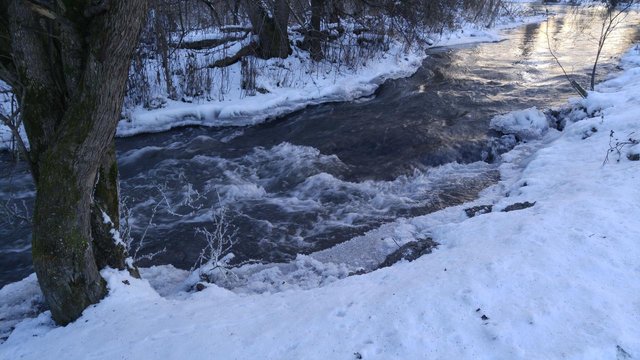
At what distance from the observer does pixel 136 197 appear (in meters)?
7.43

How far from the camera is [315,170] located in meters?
8.27

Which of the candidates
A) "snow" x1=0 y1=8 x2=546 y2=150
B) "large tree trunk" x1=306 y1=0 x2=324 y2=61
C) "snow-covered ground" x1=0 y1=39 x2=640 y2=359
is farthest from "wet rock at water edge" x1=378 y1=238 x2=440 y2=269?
"large tree trunk" x1=306 y1=0 x2=324 y2=61

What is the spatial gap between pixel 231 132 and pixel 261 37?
13.9 ft

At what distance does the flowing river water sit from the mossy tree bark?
1.21 m

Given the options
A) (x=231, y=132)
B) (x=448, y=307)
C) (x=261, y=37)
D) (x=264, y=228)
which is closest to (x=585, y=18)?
(x=261, y=37)

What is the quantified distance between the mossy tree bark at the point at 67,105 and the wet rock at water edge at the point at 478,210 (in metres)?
4.33

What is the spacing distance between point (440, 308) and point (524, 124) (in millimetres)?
7663

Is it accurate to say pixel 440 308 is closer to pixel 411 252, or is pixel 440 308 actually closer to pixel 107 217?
pixel 411 252

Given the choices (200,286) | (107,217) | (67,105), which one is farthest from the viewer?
(200,286)

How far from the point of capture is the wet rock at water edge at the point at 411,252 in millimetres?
4785

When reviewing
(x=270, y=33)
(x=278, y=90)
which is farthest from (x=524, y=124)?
(x=270, y=33)

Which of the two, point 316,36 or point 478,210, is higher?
point 316,36

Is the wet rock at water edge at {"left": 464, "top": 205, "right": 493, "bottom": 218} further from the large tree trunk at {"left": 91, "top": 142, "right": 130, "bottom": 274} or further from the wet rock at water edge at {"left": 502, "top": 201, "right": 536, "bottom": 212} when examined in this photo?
the large tree trunk at {"left": 91, "top": 142, "right": 130, "bottom": 274}

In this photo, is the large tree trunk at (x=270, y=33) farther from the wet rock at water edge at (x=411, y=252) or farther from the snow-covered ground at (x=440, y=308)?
the snow-covered ground at (x=440, y=308)
